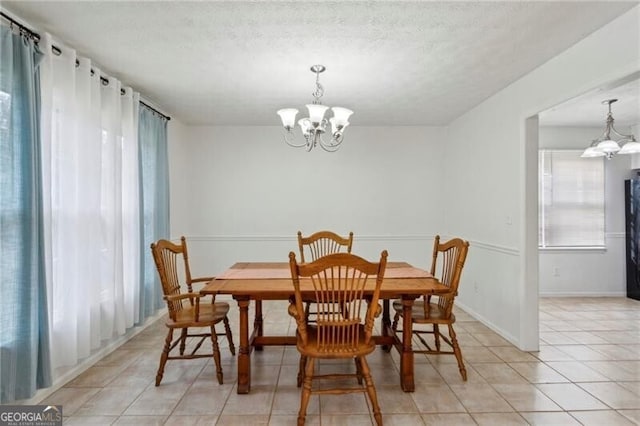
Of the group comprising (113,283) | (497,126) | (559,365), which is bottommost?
(559,365)

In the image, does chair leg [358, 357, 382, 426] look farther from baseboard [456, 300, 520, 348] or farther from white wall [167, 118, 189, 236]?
white wall [167, 118, 189, 236]

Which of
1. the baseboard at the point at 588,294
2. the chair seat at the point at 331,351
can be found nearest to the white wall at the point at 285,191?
the baseboard at the point at 588,294

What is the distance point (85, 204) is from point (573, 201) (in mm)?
5953

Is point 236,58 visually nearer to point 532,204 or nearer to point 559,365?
point 532,204

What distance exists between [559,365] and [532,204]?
1.36m

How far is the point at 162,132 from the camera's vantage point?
407 cm

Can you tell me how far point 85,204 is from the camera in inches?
104

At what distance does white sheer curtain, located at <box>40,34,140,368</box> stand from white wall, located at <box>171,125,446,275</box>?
1694 mm

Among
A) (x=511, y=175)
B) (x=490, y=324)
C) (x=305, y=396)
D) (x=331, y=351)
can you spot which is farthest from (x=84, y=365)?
(x=511, y=175)

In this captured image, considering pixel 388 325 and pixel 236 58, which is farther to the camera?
pixel 388 325

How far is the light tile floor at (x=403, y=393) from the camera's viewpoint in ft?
6.93

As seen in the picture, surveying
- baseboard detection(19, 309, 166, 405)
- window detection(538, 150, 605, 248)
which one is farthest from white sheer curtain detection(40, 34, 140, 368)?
window detection(538, 150, 605, 248)

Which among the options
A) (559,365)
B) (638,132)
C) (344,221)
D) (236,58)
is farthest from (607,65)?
(638,132)

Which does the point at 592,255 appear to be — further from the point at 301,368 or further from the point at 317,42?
the point at 317,42
